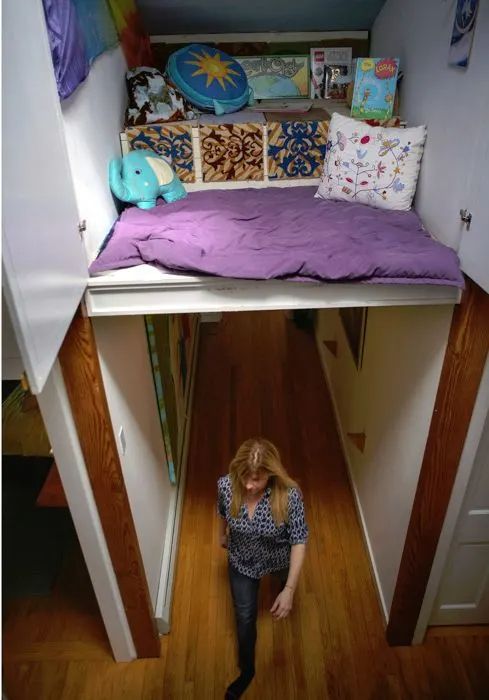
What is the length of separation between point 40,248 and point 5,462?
240cm

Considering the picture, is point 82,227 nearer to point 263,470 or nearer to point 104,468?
point 104,468

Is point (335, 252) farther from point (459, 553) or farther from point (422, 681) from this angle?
point (422, 681)

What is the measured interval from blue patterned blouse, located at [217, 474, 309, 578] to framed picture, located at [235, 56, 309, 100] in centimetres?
209

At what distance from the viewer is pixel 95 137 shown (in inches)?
65.9

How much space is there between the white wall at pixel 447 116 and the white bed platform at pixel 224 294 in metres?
0.19

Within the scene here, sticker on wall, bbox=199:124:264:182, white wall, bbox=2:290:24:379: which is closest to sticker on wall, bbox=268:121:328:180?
sticker on wall, bbox=199:124:264:182

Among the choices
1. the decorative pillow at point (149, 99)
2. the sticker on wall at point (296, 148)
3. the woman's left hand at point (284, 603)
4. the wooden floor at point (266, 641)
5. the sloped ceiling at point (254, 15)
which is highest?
the sloped ceiling at point (254, 15)

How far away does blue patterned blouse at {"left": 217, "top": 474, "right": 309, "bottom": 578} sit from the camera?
1823 millimetres

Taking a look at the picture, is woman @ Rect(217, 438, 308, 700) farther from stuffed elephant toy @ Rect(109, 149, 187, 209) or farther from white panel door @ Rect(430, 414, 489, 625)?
stuffed elephant toy @ Rect(109, 149, 187, 209)

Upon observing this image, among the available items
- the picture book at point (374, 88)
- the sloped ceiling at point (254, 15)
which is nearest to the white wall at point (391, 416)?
the picture book at point (374, 88)

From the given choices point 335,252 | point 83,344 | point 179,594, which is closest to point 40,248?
point 83,344

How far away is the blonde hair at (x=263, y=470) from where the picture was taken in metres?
1.71

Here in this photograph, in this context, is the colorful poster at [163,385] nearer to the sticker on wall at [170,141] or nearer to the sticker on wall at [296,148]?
the sticker on wall at [170,141]

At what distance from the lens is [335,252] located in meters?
1.50
